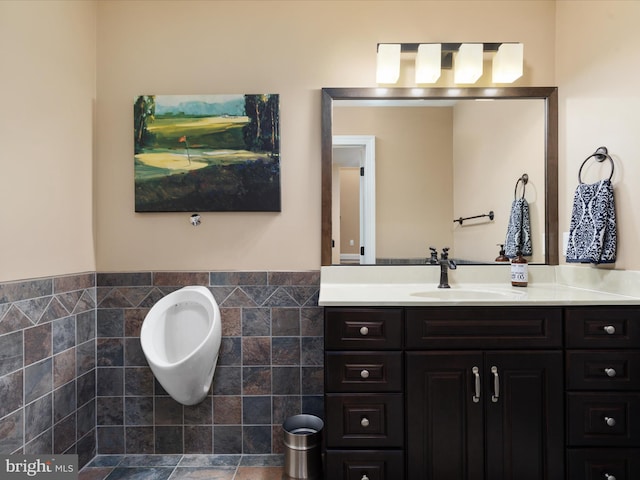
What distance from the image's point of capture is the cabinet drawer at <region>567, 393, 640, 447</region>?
1447mm

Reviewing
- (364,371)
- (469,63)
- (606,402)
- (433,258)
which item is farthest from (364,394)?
(469,63)

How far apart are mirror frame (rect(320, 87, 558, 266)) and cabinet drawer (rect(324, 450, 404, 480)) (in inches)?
36.7

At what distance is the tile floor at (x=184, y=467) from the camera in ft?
5.86

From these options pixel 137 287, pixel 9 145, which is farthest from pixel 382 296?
pixel 9 145

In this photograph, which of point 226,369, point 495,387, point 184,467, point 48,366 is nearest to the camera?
point 495,387

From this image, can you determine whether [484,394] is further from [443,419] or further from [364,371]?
[364,371]

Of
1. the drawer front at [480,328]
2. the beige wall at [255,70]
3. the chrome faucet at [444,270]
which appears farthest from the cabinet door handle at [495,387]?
the beige wall at [255,70]

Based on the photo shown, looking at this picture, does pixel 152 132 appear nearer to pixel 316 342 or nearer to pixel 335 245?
pixel 335 245

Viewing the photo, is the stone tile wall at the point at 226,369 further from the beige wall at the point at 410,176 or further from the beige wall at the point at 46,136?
the beige wall at the point at 410,176

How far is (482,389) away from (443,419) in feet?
0.66

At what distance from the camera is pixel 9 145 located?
4.70 ft

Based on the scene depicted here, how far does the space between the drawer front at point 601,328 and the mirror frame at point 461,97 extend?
590 millimetres

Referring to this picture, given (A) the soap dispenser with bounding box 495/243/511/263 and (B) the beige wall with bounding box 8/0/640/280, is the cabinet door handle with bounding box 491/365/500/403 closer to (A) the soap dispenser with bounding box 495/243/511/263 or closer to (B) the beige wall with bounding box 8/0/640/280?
(A) the soap dispenser with bounding box 495/243/511/263

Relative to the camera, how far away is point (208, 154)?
1.98 metres
